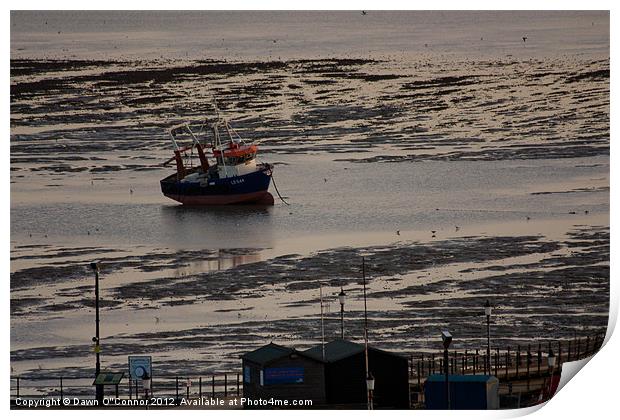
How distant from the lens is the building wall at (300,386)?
14.6 meters

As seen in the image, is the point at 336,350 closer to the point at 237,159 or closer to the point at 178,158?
the point at 237,159

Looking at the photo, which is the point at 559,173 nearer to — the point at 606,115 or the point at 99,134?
the point at 606,115

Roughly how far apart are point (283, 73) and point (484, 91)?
157 cm

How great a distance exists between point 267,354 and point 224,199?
5.04 ft

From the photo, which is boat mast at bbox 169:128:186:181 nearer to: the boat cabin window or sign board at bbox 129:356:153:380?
the boat cabin window

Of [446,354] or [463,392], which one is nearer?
[446,354]

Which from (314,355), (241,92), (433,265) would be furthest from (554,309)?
(241,92)

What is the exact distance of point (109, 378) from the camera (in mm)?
14781

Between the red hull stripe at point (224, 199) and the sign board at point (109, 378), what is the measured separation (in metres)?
1.49

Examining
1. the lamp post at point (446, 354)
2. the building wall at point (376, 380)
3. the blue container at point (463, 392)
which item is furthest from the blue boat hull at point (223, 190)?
the blue container at point (463, 392)

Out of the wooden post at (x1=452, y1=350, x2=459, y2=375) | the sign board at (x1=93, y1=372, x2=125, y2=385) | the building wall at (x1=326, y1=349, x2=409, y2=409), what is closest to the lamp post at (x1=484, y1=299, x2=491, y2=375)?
the wooden post at (x1=452, y1=350, x2=459, y2=375)

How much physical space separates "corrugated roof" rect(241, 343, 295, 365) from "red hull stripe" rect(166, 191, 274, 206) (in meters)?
1.25

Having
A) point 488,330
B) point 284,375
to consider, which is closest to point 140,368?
point 284,375

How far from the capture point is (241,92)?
15.4 meters
